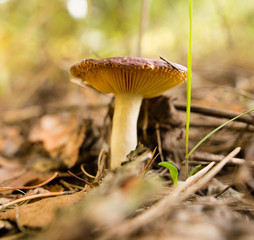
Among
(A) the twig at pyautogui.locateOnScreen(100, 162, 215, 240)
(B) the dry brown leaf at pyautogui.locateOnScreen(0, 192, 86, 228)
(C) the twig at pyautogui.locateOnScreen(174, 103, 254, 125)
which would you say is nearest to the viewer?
(A) the twig at pyautogui.locateOnScreen(100, 162, 215, 240)

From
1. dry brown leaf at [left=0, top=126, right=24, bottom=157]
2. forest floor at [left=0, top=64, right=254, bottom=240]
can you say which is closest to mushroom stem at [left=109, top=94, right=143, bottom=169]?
forest floor at [left=0, top=64, right=254, bottom=240]

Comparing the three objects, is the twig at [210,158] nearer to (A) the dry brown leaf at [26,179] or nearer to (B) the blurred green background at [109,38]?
(A) the dry brown leaf at [26,179]

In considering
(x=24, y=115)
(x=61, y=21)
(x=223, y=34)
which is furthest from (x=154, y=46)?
(x=24, y=115)

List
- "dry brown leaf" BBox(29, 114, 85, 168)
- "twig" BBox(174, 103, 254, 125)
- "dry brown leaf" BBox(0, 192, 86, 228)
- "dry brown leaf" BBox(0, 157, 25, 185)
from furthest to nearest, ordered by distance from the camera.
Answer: "dry brown leaf" BBox(29, 114, 85, 168), "dry brown leaf" BBox(0, 157, 25, 185), "twig" BBox(174, 103, 254, 125), "dry brown leaf" BBox(0, 192, 86, 228)

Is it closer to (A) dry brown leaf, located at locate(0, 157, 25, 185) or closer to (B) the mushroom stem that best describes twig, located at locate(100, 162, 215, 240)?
(B) the mushroom stem

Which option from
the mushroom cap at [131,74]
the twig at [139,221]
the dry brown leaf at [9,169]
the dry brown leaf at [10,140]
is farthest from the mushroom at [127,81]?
the dry brown leaf at [10,140]

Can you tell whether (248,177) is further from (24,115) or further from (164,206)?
(24,115)

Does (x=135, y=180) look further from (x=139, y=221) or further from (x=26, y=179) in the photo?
(x=26, y=179)
